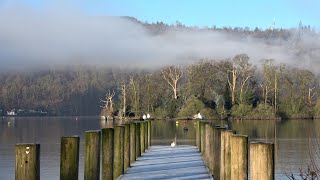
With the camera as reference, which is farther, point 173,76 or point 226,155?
point 173,76

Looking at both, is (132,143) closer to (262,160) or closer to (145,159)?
(145,159)

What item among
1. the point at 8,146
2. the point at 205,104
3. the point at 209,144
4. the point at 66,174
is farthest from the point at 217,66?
the point at 66,174

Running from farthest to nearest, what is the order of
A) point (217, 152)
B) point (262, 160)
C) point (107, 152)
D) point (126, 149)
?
point (126, 149), point (217, 152), point (107, 152), point (262, 160)

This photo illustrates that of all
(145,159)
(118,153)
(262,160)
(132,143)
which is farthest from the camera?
(145,159)

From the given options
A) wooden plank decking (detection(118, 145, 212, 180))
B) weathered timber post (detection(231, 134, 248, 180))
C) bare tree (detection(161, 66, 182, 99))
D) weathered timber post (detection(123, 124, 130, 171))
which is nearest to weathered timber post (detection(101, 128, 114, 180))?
wooden plank decking (detection(118, 145, 212, 180))

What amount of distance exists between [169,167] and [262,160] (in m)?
8.05

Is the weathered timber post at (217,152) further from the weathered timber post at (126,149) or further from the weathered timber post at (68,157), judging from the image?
the weathered timber post at (68,157)

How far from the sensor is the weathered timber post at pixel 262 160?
26.7 feet

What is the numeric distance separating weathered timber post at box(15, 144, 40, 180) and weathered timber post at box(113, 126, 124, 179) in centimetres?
579

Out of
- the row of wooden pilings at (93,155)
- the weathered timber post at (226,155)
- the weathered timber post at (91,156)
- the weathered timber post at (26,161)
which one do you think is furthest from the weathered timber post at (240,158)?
the weathered timber post at (26,161)

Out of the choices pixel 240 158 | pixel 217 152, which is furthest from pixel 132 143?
pixel 240 158

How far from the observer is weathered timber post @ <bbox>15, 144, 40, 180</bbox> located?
8.35 meters

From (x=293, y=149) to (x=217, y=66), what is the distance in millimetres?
62353

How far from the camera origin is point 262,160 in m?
8.14
